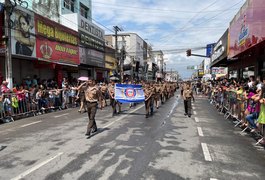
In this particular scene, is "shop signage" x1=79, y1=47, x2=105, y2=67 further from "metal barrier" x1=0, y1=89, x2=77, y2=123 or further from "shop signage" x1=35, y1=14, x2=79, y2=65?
"metal barrier" x1=0, y1=89, x2=77, y2=123

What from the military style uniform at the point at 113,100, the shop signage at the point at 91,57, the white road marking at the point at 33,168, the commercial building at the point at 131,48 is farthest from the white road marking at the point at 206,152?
the commercial building at the point at 131,48

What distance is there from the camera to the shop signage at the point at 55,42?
18609mm

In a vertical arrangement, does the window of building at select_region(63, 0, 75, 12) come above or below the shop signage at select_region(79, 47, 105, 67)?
above

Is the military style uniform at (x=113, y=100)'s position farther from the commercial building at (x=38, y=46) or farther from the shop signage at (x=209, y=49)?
the shop signage at (x=209, y=49)

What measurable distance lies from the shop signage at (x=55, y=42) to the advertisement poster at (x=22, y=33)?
628 mm

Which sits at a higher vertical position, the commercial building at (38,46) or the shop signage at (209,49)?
the shop signage at (209,49)

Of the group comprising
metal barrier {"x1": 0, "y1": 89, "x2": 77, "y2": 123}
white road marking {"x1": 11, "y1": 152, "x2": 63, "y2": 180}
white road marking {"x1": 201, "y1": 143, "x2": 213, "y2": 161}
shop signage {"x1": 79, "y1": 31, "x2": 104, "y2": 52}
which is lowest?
white road marking {"x1": 201, "y1": 143, "x2": 213, "y2": 161}

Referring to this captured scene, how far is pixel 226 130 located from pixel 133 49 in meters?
47.8

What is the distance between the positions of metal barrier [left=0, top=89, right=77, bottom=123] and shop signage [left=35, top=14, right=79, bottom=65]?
3.93m

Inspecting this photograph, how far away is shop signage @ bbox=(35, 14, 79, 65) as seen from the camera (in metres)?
18.6

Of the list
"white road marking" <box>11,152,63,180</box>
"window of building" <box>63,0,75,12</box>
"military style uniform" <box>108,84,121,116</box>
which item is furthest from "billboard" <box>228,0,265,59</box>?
"window of building" <box>63,0,75,12</box>

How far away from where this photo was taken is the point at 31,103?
13875mm

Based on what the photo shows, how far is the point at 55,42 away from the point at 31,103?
829cm

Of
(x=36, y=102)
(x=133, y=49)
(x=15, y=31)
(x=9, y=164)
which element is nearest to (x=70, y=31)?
(x=15, y=31)
